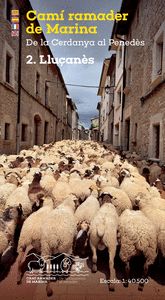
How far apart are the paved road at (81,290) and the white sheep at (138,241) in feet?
0.53

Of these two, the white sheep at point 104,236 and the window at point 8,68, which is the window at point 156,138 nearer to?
the white sheep at point 104,236

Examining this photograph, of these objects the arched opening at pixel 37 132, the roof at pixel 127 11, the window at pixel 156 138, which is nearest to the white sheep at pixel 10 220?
the window at pixel 156 138

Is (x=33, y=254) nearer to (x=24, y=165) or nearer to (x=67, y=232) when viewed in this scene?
(x=67, y=232)

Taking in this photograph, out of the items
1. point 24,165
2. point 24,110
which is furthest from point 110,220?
point 24,110

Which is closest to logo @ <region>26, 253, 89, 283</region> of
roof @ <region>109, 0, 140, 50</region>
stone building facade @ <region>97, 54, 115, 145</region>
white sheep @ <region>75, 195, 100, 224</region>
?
white sheep @ <region>75, 195, 100, 224</region>

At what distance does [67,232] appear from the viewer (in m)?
3.29

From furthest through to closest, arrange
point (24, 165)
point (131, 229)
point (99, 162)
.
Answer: point (99, 162) → point (24, 165) → point (131, 229)

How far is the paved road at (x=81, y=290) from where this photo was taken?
278 centimetres

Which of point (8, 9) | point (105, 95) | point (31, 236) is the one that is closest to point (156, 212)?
point (31, 236)

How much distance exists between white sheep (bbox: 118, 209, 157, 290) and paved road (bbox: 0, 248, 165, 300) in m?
0.16

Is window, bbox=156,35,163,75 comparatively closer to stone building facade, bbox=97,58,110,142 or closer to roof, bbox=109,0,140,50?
roof, bbox=109,0,140,50

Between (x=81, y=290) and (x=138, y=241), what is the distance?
2.74 ft

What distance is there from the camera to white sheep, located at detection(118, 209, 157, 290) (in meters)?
3.12

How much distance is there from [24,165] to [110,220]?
5.03 m
